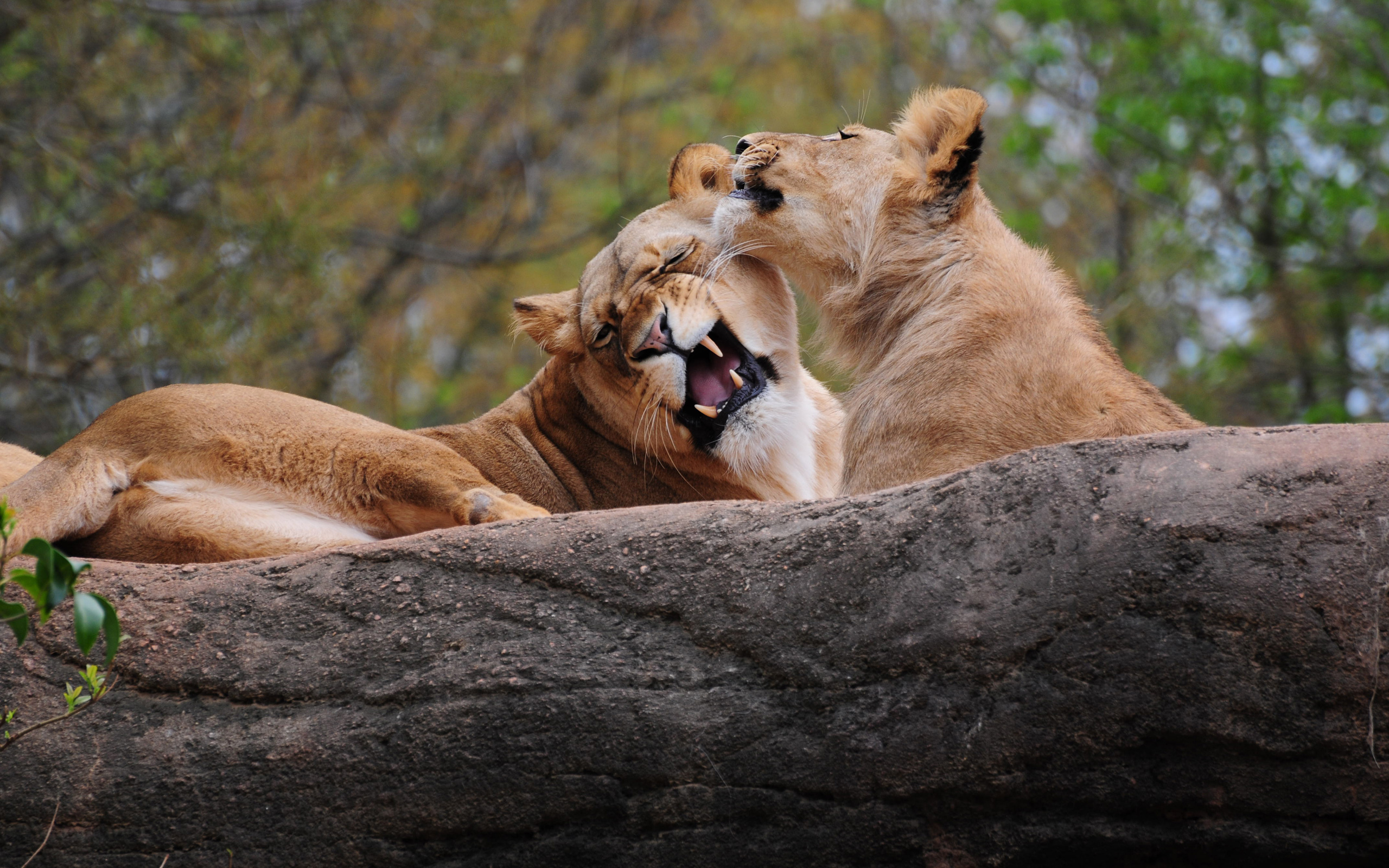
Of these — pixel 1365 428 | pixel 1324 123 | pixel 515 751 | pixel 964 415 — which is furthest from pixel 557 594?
pixel 1324 123

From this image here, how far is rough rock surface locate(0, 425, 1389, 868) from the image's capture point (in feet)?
8.67

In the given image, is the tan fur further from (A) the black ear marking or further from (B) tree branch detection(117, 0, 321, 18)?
(B) tree branch detection(117, 0, 321, 18)

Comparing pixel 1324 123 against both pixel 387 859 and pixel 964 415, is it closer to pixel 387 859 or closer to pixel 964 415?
pixel 964 415

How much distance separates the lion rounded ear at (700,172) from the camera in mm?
5047

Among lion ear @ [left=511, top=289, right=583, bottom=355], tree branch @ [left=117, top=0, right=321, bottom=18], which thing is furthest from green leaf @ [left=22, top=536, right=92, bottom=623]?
tree branch @ [left=117, top=0, right=321, bottom=18]

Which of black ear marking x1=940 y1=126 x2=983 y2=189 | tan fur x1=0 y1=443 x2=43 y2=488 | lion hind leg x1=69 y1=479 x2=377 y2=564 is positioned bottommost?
lion hind leg x1=69 y1=479 x2=377 y2=564

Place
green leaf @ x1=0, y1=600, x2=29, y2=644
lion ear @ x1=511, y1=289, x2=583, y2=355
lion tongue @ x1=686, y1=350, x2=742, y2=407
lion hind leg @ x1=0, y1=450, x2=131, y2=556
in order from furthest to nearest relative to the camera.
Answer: lion ear @ x1=511, y1=289, x2=583, y2=355
lion tongue @ x1=686, y1=350, x2=742, y2=407
lion hind leg @ x1=0, y1=450, x2=131, y2=556
green leaf @ x1=0, y1=600, x2=29, y2=644

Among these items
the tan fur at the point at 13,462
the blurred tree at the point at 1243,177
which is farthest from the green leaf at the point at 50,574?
the blurred tree at the point at 1243,177

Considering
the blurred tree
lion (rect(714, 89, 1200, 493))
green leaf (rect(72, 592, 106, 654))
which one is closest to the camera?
green leaf (rect(72, 592, 106, 654))

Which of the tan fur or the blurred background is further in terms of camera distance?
the blurred background

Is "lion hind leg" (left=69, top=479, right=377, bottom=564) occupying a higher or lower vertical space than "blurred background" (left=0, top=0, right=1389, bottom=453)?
lower

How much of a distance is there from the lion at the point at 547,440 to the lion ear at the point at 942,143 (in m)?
0.74

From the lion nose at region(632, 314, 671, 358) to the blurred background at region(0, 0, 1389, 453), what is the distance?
1.72 feet

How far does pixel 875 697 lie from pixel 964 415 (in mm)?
1171
